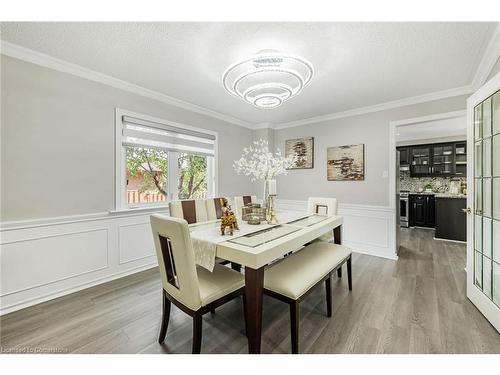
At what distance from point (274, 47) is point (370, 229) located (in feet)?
10.2

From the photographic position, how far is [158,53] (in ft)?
6.89

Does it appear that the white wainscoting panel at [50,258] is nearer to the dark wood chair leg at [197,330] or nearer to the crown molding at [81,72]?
the crown molding at [81,72]

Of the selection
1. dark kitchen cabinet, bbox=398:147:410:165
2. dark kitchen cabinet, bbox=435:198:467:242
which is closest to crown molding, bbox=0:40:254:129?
dark kitchen cabinet, bbox=435:198:467:242

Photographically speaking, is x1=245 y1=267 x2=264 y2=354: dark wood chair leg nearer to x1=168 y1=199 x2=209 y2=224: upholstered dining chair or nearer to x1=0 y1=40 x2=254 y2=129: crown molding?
x1=168 y1=199 x2=209 y2=224: upholstered dining chair

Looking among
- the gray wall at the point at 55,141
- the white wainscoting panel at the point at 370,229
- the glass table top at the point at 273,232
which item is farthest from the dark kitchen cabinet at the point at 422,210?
the gray wall at the point at 55,141

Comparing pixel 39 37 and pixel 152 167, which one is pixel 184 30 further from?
pixel 152 167

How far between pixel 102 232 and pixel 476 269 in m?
3.96

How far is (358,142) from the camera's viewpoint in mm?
3764

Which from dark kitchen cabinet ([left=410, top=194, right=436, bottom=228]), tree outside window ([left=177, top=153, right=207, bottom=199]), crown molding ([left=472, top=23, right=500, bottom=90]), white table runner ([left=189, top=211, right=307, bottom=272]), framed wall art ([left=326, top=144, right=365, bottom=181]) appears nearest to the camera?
white table runner ([left=189, top=211, right=307, bottom=272])

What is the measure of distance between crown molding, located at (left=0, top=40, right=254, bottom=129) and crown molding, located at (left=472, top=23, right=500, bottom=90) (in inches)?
131

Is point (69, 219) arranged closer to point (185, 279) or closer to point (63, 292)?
point (63, 292)

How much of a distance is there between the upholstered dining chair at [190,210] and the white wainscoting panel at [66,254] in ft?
3.52

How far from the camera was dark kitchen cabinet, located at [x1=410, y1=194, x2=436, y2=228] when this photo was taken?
541cm
